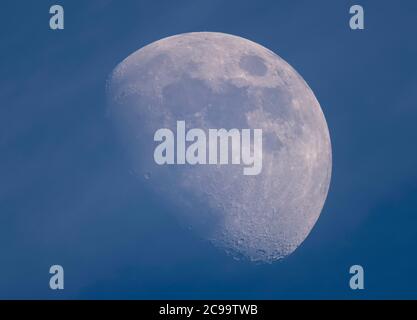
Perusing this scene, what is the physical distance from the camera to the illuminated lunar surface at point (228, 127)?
43.1 feet

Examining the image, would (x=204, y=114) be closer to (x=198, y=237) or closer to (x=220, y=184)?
(x=220, y=184)

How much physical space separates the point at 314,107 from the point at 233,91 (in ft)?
7.35

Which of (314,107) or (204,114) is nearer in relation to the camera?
(204,114)

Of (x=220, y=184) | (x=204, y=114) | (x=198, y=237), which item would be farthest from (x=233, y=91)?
(x=198, y=237)

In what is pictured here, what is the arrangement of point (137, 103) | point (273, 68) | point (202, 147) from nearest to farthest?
point (202, 147) < point (137, 103) < point (273, 68)

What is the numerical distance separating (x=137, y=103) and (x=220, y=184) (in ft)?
7.18

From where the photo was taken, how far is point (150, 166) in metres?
13.2

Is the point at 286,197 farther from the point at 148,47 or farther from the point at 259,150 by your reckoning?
the point at 148,47

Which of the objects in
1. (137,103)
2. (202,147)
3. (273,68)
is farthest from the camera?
(273,68)

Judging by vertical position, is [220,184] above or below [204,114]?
below

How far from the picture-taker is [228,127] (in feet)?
42.8

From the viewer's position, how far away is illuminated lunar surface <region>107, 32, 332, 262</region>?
1315 centimetres

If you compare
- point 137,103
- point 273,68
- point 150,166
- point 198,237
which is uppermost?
point 273,68

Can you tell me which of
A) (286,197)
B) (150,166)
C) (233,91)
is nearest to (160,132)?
(150,166)
